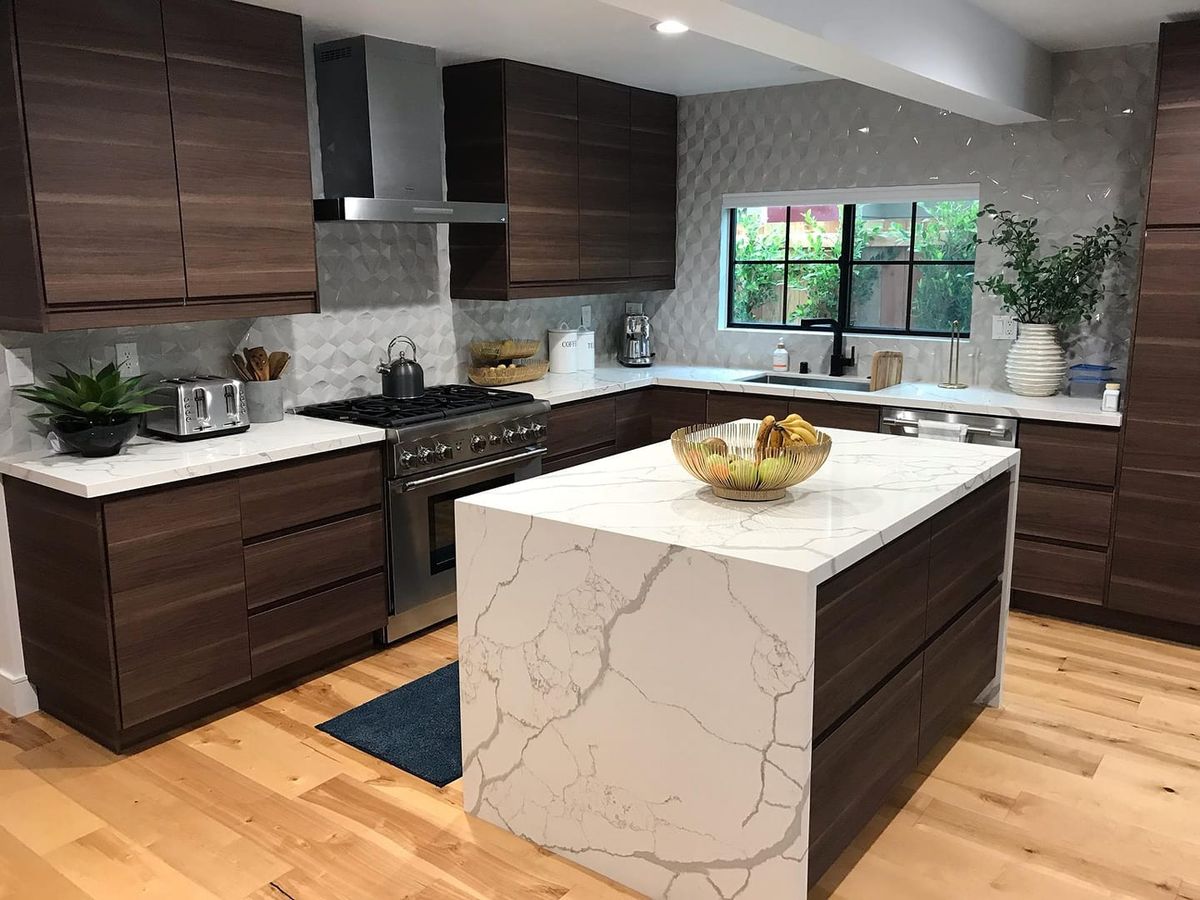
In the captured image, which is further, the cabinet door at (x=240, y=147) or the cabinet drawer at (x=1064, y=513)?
the cabinet drawer at (x=1064, y=513)

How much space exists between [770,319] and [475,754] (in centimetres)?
347

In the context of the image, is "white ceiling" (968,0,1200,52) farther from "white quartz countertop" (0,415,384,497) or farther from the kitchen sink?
"white quartz countertop" (0,415,384,497)

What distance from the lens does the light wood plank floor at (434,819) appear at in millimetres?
2455

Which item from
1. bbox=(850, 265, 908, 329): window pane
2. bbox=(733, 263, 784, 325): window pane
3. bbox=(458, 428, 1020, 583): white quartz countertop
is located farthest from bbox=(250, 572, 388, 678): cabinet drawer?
bbox=(850, 265, 908, 329): window pane

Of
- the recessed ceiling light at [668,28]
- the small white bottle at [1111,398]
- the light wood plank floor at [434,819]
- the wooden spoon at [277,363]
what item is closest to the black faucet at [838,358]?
the small white bottle at [1111,398]

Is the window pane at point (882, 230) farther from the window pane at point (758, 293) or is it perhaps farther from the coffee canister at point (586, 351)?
the coffee canister at point (586, 351)

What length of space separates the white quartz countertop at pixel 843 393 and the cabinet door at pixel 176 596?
171cm

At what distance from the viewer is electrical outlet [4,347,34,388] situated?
125 inches

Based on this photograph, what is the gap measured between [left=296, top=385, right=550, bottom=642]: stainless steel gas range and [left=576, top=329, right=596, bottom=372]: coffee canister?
0.97 m

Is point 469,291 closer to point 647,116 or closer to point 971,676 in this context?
point 647,116

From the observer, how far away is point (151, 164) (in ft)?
10.3

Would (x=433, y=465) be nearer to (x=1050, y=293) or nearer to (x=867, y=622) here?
(x=867, y=622)

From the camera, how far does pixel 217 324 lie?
3797mm

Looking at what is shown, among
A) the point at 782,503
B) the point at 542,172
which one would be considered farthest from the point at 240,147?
the point at 782,503
